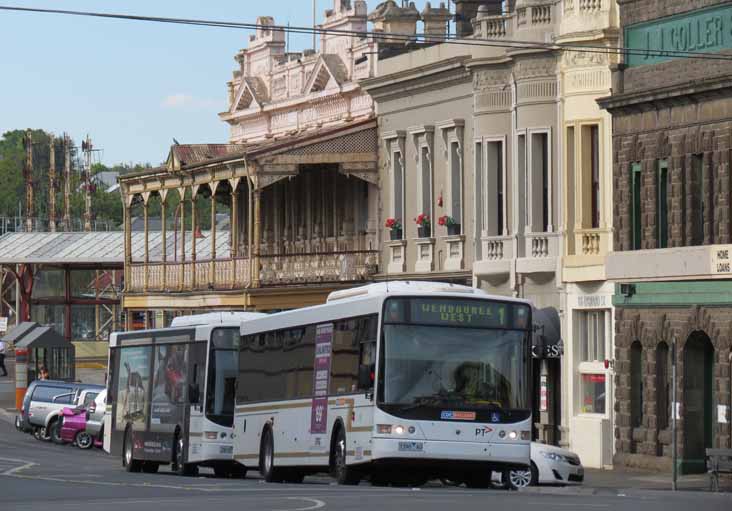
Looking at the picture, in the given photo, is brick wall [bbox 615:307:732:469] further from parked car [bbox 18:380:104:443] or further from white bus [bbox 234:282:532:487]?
parked car [bbox 18:380:104:443]

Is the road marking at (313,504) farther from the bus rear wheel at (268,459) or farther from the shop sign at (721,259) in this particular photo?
the shop sign at (721,259)

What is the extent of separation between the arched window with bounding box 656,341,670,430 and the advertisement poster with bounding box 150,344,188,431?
28.1 feet

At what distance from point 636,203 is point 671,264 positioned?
2380 millimetres

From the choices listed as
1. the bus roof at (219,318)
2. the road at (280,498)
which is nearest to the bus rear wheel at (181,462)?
the bus roof at (219,318)

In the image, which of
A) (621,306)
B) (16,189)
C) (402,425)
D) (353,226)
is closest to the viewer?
(402,425)

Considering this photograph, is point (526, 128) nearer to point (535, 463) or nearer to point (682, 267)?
point (682, 267)

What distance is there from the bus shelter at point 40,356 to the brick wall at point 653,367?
33.2 metres

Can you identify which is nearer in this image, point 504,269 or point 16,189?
point 504,269

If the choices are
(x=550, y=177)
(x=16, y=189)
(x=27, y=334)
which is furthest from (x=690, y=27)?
(x=16, y=189)

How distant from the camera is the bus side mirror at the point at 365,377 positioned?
2714 centimetres

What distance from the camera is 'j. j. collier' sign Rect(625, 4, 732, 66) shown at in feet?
117

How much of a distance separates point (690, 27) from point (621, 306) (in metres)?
5.53

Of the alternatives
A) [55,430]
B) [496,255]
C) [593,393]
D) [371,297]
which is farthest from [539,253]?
[55,430]

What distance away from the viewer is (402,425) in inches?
1053
